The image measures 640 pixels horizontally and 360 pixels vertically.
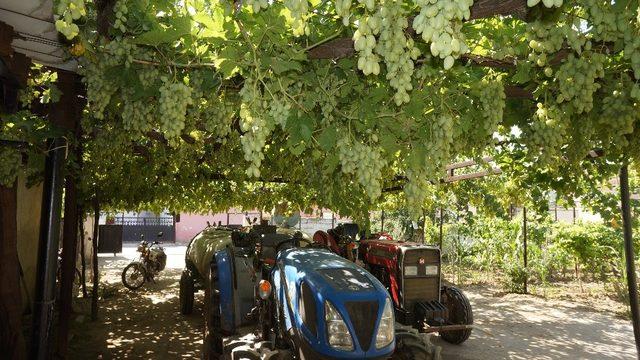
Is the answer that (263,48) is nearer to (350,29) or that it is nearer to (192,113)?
(350,29)

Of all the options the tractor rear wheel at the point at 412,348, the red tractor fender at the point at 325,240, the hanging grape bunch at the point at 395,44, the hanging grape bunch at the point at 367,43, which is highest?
the hanging grape bunch at the point at 395,44

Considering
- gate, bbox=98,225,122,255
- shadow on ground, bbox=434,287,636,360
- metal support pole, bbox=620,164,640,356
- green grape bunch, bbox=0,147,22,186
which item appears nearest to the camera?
green grape bunch, bbox=0,147,22,186

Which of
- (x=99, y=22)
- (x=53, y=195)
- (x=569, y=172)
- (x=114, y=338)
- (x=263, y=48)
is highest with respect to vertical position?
(x=99, y=22)

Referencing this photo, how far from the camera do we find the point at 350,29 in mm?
2627

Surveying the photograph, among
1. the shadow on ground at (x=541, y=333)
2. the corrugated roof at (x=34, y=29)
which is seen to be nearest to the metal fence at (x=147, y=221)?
the shadow on ground at (x=541, y=333)

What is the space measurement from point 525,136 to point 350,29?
7.65ft

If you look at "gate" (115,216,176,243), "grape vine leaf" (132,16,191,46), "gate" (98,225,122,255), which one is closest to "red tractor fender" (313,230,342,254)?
"grape vine leaf" (132,16,191,46)

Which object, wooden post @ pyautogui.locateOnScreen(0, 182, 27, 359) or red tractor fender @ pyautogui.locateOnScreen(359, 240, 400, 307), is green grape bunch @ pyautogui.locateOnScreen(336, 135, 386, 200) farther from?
wooden post @ pyautogui.locateOnScreen(0, 182, 27, 359)

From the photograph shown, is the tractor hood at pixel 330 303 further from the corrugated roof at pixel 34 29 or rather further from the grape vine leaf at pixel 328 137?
the corrugated roof at pixel 34 29

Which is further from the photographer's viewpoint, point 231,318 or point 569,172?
point 569,172

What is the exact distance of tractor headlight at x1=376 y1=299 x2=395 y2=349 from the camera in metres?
3.61

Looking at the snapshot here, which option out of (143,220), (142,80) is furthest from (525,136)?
(143,220)

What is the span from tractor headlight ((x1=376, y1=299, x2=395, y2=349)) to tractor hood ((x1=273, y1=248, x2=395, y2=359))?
0.12 ft

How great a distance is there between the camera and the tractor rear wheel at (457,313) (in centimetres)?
666
